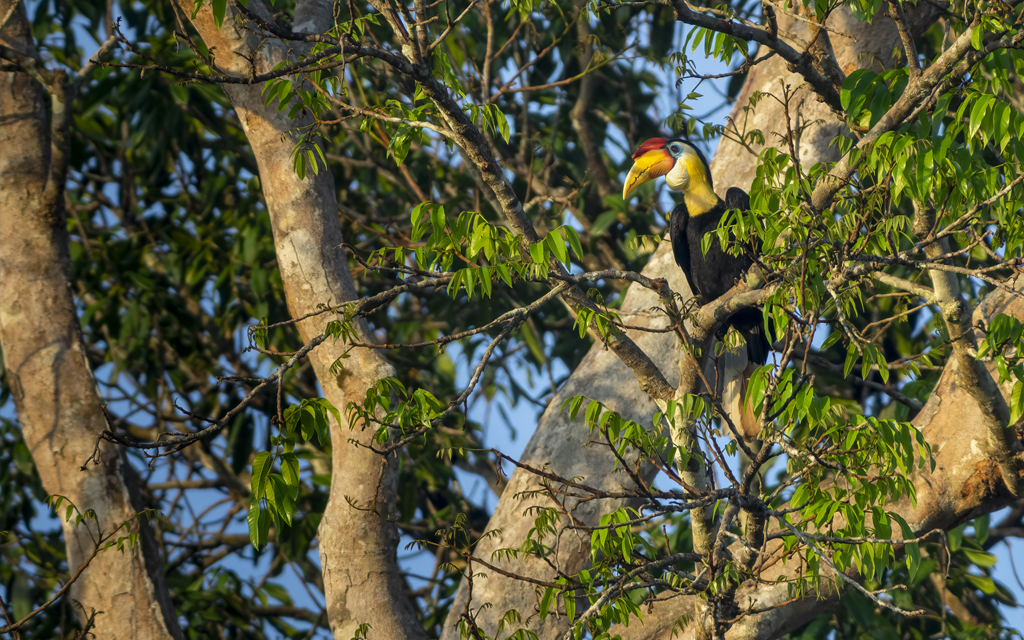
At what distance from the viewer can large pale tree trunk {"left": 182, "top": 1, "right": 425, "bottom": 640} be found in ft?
7.65

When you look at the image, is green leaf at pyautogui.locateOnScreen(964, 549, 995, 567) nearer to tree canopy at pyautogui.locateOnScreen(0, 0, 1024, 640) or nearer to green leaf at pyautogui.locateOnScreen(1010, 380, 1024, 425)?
tree canopy at pyautogui.locateOnScreen(0, 0, 1024, 640)

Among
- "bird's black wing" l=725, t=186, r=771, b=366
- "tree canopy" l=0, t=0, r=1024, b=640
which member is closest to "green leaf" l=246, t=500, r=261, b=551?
"tree canopy" l=0, t=0, r=1024, b=640

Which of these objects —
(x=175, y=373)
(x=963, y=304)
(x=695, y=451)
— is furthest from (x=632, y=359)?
(x=175, y=373)

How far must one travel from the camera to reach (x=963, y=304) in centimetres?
186

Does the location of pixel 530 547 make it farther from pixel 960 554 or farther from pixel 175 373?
pixel 175 373

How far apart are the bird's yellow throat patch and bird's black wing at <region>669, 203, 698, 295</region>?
0.05 metres

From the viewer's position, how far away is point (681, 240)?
113 inches

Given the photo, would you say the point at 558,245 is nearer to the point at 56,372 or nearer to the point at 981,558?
the point at 56,372

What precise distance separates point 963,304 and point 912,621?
69.9 inches

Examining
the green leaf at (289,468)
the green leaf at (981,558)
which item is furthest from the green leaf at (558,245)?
the green leaf at (981,558)

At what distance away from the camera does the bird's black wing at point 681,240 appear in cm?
288

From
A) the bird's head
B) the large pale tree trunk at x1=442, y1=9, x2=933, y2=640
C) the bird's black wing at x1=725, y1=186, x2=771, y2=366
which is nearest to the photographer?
the large pale tree trunk at x1=442, y1=9, x2=933, y2=640

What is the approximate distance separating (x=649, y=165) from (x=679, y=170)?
138 mm

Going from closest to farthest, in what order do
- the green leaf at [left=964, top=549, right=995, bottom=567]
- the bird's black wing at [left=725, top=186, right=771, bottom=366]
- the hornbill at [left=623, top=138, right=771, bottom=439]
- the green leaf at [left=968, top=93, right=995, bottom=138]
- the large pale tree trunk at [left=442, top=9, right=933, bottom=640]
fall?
the green leaf at [left=968, top=93, right=995, bottom=138] < the large pale tree trunk at [left=442, top=9, right=933, bottom=640] < the bird's black wing at [left=725, top=186, right=771, bottom=366] < the hornbill at [left=623, top=138, right=771, bottom=439] < the green leaf at [left=964, top=549, right=995, bottom=567]
